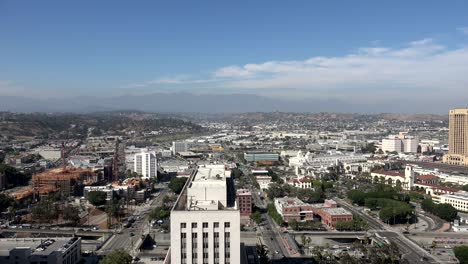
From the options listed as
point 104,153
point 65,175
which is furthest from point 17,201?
point 104,153

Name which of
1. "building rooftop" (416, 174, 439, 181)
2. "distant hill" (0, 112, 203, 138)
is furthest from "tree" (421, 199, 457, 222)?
"distant hill" (0, 112, 203, 138)

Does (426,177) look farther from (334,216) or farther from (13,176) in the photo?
(13,176)

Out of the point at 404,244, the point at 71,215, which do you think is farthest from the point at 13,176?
the point at 404,244

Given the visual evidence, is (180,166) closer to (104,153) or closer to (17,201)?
(104,153)

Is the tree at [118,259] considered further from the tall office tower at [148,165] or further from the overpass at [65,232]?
the tall office tower at [148,165]

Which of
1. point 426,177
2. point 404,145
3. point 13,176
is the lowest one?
point 426,177

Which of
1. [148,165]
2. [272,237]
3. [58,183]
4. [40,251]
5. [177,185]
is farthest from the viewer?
[148,165]
